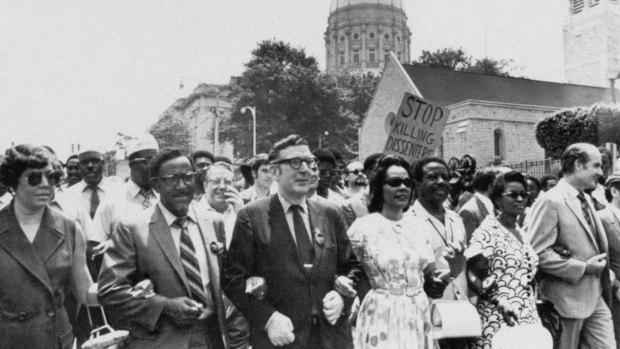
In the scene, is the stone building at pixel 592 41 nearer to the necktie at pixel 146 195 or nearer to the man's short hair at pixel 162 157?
the necktie at pixel 146 195

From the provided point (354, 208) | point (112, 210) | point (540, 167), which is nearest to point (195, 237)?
point (112, 210)

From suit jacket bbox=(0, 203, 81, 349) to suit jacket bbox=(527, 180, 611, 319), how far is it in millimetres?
4099

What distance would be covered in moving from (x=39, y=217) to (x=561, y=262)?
4401 mm

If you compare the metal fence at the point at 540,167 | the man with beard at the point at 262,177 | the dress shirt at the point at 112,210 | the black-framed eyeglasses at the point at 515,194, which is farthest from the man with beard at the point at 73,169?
the metal fence at the point at 540,167

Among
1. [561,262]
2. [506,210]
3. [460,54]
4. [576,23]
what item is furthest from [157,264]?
[460,54]

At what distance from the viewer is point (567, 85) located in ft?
188

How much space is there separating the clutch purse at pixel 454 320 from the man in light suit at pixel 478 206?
6.27ft

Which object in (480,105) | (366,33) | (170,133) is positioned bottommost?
(480,105)

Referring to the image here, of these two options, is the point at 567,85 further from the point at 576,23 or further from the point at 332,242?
the point at 332,242

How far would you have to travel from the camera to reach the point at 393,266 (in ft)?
13.4

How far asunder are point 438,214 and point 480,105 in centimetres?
3633

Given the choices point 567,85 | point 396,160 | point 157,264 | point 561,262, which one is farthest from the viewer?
point 567,85

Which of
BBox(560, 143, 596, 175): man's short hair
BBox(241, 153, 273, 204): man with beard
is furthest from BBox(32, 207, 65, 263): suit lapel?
BBox(560, 143, 596, 175): man's short hair

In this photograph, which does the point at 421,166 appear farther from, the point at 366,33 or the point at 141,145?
the point at 366,33
